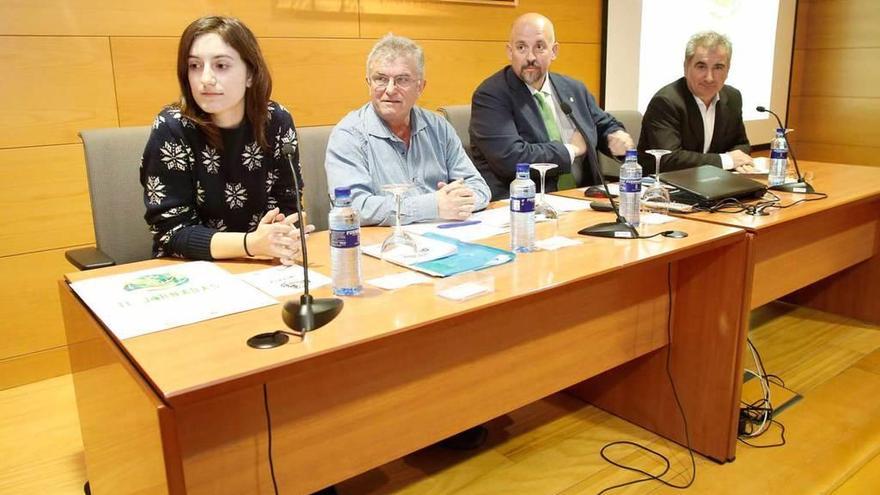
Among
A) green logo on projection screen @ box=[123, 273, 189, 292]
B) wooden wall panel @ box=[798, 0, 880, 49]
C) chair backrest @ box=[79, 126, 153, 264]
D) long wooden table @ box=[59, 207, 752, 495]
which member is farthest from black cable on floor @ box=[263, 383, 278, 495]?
wooden wall panel @ box=[798, 0, 880, 49]

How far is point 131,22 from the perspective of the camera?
97.8 inches

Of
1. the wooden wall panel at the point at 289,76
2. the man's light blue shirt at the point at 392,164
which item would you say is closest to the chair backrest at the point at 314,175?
the man's light blue shirt at the point at 392,164

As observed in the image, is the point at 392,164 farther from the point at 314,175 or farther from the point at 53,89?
the point at 53,89

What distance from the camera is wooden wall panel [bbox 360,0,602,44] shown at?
121 inches

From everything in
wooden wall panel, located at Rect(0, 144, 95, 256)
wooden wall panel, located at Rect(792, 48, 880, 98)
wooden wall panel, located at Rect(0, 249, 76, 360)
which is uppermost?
wooden wall panel, located at Rect(792, 48, 880, 98)

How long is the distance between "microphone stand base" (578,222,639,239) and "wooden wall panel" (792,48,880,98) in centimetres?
408

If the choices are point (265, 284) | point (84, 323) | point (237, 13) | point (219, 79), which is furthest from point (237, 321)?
point (237, 13)

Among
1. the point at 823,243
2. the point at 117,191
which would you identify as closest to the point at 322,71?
the point at 117,191

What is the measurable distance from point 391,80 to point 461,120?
804 mm

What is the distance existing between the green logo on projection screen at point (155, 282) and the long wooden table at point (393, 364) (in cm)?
11

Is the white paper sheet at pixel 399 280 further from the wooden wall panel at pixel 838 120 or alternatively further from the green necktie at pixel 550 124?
the wooden wall panel at pixel 838 120

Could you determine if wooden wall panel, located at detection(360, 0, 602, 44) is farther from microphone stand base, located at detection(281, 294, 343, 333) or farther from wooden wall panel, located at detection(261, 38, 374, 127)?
microphone stand base, located at detection(281, 294, 343, 333)

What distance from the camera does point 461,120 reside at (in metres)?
2.74

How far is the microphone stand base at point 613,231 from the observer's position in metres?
1.71
